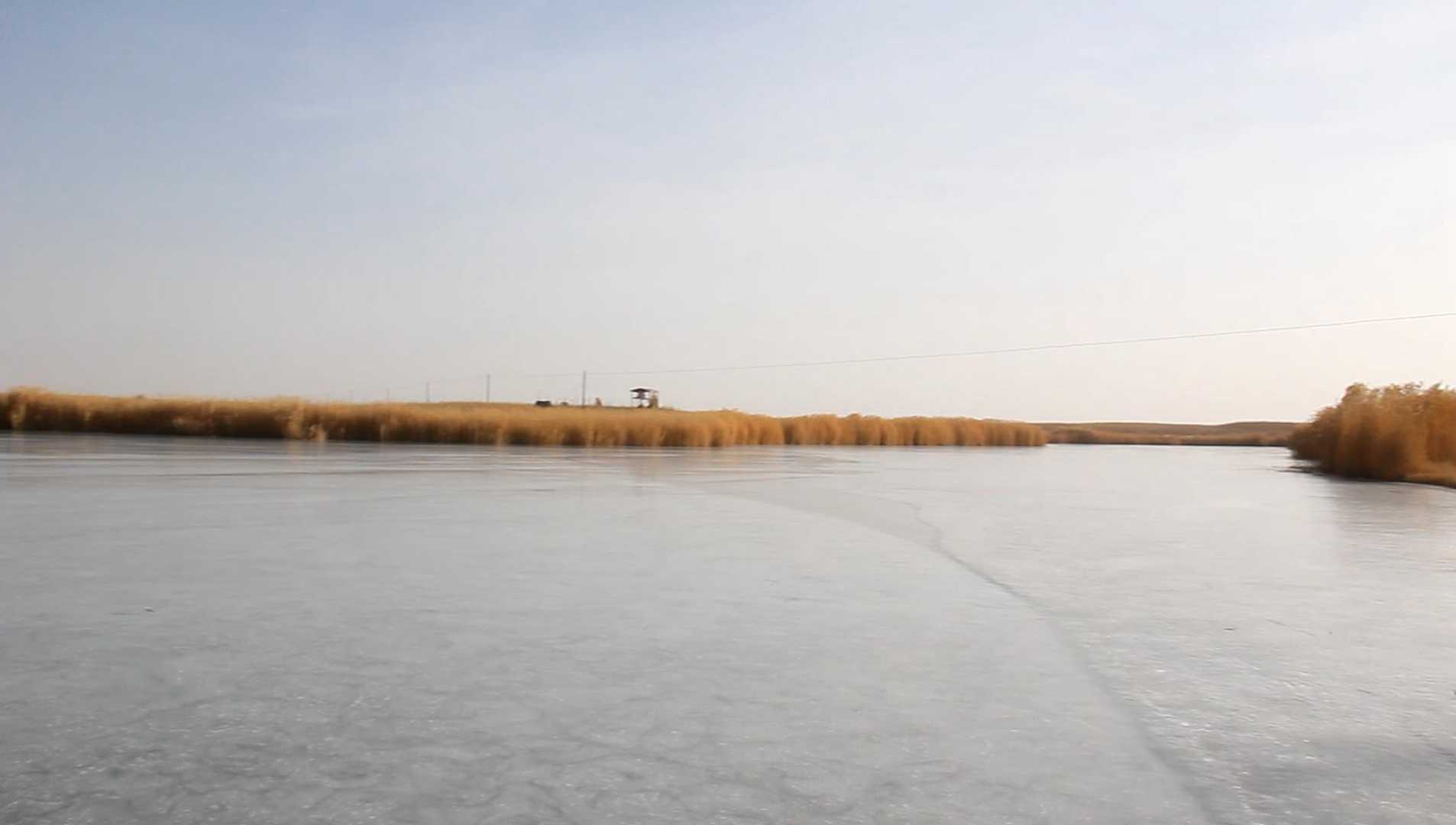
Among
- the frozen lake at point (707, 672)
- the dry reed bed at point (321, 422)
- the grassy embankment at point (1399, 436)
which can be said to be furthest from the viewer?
the dry reed bed at point (321, 422)

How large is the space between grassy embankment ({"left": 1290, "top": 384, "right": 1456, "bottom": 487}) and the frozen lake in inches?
297

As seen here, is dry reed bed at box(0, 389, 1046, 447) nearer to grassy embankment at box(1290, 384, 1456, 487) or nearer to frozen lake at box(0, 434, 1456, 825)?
grassy embankment at box(1290, 384, 1456, 487)

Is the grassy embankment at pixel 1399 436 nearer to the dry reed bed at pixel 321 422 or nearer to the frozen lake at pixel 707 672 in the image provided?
the frozen lake at pixel 707 672


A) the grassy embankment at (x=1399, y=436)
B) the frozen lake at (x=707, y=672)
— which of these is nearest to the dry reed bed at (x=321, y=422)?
the grassy embankment at (x=1399, y=436)

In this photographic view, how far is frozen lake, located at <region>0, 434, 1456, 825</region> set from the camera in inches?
63.8

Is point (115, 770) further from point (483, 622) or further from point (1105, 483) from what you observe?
point (1105, 483)

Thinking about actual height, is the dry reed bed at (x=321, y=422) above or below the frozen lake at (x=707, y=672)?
above

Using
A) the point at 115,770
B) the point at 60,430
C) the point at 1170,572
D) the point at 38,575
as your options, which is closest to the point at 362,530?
the point at 38,575

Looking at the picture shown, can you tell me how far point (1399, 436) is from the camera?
39.0ft

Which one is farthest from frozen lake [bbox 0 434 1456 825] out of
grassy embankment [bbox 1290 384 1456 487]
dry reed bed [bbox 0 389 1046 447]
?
dry reed bed [bbox 0 389 1046 447]

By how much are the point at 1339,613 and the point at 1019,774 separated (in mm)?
2103

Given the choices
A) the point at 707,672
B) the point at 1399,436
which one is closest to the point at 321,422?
the point at 1399,436

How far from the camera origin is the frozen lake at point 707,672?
162cm

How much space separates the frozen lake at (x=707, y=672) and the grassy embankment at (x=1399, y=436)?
753 centimetres
